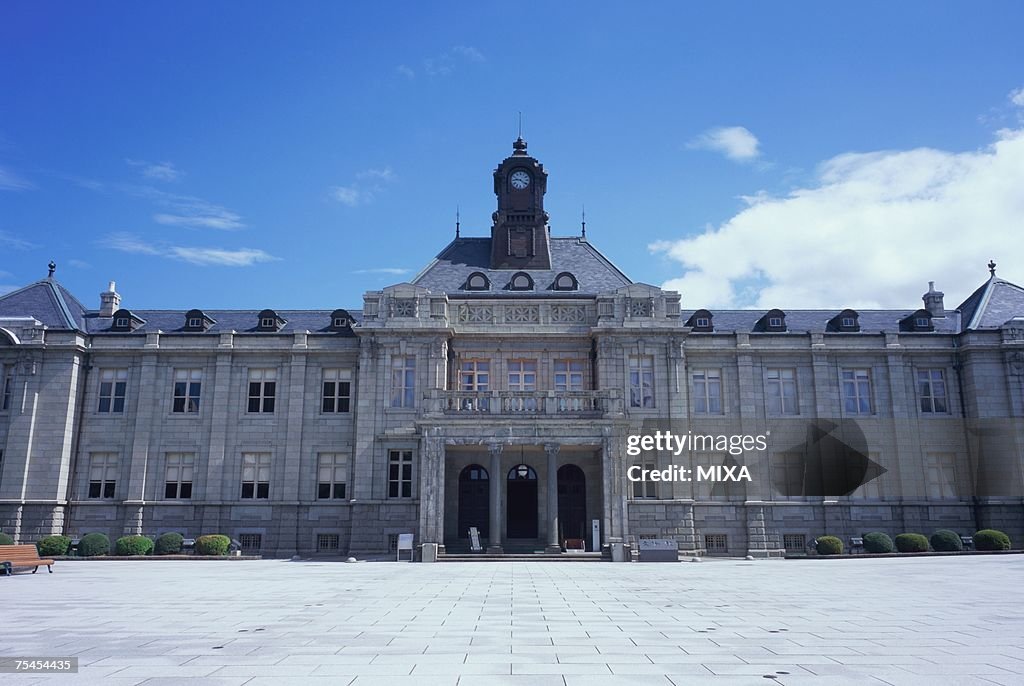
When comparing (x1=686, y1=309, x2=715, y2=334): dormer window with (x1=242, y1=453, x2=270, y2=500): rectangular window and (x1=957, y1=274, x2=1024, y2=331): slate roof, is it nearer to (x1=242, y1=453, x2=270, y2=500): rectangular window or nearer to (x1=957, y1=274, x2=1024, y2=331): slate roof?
(x1=957, y1=274, x2=1024, y2=331): slate roof

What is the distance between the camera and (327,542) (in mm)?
42844

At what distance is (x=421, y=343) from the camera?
140ft

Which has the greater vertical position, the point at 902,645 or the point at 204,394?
the point at 204,394

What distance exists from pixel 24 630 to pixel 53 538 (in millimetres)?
28325

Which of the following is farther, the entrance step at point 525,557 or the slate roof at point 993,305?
the slate roof at point 993,305

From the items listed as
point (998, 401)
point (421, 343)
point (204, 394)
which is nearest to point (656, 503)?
point (421, 343)

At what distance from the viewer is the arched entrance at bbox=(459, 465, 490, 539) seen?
139 feet

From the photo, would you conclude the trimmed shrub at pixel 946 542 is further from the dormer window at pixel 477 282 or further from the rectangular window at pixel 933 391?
the dormer window at pixel 477 282

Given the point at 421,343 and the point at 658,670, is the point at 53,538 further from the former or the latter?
the point at 658,670

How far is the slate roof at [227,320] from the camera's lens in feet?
155

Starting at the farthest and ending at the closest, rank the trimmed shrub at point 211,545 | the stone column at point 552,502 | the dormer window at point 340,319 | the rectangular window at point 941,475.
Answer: the dormer window at point 340,319
the rectangular window at point 941,475
the trimmed shrub at point 211,545
the stone column at point 552,502

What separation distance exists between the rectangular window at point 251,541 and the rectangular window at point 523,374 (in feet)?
53.9

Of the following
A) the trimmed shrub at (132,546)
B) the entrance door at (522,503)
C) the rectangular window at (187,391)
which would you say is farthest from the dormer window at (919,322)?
the trimmed shrub at (132,546)

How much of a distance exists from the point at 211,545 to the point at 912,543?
35.0 meters
